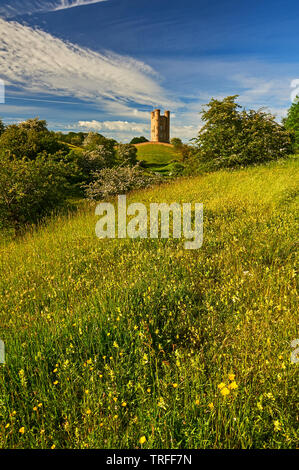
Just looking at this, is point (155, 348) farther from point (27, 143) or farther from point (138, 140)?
point (138, 140)

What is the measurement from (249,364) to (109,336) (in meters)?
1.32

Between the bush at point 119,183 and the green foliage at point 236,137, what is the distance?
519 centimetres

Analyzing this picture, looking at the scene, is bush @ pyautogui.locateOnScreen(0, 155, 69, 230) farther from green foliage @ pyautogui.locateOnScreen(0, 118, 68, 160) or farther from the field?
green foliage @ pyautogui.locateOnScreen(0, 118, 68, 160)

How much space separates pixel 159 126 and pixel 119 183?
109m

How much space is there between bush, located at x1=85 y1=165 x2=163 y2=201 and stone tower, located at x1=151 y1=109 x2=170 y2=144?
103348 millimetres

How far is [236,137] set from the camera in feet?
51.9

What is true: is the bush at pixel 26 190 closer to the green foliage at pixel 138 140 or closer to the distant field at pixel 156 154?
the distant field at pixel 156 154

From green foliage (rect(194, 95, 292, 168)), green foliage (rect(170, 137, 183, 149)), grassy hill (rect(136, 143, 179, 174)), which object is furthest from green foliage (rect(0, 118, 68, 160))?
green foliage (rect(170, 137, 183, 149))

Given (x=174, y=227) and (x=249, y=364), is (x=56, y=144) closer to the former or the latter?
(x=174, y=227)

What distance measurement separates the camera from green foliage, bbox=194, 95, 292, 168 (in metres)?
15.3

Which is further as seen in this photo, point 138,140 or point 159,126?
point 159,126

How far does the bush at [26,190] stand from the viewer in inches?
383

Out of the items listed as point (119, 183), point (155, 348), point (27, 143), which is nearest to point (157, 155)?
point (27, 143)

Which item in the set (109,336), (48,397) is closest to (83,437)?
(48,397)
